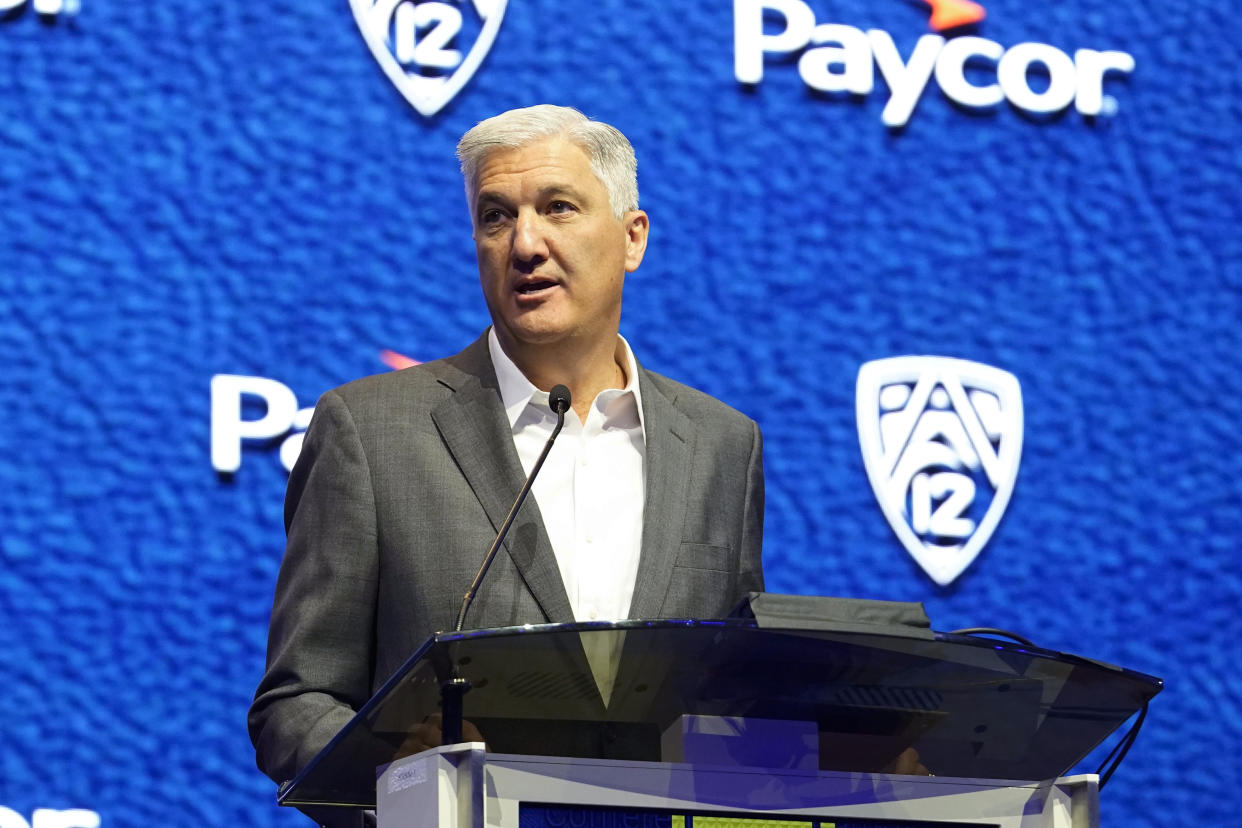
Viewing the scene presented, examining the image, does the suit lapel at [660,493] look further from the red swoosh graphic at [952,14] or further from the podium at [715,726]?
the red swoosh graphic at [952,14]

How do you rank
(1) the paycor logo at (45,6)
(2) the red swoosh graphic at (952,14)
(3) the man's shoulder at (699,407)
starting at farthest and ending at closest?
(2) the red swoosh graphic at (952,14) < (1) the paycor logo at (45,6) < (3) the man's shoulder at (699,407)

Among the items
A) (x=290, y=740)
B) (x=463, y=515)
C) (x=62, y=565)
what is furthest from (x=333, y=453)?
(x=62, y=565)

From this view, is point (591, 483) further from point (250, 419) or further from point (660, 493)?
point (250, 419)

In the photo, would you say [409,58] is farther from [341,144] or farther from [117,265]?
[117,265]

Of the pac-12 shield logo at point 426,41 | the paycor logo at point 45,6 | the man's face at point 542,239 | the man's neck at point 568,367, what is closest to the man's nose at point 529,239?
the man's face at point 542,239

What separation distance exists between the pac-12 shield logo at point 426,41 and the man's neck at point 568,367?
1.53 metres

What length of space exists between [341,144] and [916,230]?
134 centimetres

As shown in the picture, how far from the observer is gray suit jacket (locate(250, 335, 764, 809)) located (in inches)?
63.4

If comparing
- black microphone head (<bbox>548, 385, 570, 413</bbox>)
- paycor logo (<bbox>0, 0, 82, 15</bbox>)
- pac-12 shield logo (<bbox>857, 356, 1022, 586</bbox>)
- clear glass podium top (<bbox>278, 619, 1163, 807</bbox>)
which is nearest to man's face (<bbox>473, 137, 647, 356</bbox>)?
black microphone head (<bbox>548, 385, 570, 413</bbox>)

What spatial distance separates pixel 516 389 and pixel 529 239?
18cm

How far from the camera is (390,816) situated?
3.75ft

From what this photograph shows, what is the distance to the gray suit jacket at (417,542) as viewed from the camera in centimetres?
161

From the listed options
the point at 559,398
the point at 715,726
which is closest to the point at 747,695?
the point at 715,726

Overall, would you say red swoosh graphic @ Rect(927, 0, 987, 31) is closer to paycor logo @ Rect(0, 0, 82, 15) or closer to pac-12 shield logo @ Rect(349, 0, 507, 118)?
pac-12 shield logo @ Rect(349, 0, 507, 118)
